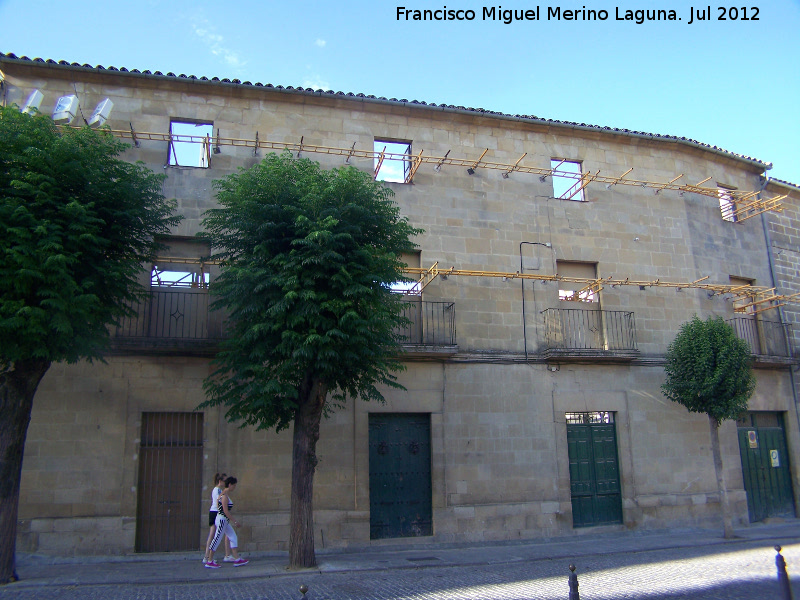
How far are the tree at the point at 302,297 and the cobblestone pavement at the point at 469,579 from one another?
3.55 feet

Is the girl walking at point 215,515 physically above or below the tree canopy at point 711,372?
below

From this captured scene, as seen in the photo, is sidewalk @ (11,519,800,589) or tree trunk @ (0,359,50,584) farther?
sidewalk @ (11,519,800,589)

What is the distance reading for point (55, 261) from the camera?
779cm

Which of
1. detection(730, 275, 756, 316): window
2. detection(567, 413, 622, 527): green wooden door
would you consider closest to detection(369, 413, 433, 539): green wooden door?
detection(567, 413, 622, 527): green wooden door

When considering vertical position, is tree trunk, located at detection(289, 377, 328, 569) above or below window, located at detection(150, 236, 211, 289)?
below

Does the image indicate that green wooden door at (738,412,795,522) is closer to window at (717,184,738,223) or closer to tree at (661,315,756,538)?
tree at (661,315,756,538)

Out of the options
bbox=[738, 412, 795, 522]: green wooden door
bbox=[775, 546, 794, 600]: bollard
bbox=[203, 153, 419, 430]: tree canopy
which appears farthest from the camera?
bbox=[738, 412, 795, 522]: green wooden door

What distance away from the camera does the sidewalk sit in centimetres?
884

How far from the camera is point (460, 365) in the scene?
12.3 metres

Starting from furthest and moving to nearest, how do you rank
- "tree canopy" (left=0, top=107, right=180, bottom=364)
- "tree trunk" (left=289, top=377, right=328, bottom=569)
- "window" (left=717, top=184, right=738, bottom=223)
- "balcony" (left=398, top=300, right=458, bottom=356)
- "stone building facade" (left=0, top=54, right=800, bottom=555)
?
"window" (left=717, top=184, right=738, bottom=223), "balcony" (left=398, top=300, right=458, bottom=356), "stone building facade" (left=0, top=54, right=800, bottom=555), "tree trunk" (left=289, top=377, right=328, bottom=569), "tree canopy" (left=0, top=107, right=180, bottom=364)

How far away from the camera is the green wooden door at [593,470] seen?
12438 mm

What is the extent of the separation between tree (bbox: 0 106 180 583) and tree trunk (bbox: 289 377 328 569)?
3.13 meters

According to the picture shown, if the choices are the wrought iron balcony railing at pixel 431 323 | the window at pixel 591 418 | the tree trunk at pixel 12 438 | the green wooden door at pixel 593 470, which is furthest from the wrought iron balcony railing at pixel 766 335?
the tree trunk at pixel 12 438

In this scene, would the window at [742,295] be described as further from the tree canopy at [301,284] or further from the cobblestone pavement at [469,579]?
the tree canopy at [301,284]
